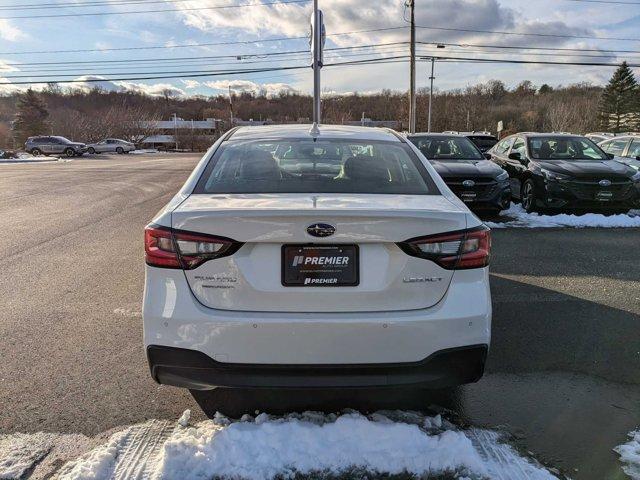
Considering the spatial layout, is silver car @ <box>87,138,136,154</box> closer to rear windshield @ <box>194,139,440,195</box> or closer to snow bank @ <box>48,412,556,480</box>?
rear windshield @ <box>194,139,440,195</box>

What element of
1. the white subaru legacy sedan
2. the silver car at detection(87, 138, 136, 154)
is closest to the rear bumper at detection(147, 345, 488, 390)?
the white subaru legacy sedan

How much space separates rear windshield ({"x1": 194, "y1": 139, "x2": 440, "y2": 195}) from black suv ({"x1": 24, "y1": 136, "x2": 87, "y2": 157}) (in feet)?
150

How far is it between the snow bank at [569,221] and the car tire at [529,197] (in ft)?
0.85

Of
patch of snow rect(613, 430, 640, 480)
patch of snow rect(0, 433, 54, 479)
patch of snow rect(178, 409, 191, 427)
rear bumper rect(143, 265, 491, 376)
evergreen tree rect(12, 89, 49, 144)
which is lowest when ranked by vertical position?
patch of snow rect(613, 430, 640, 480)

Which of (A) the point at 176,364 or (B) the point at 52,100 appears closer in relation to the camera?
(A) the point at 176,364

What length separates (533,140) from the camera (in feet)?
37.0

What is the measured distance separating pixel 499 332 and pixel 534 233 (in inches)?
190

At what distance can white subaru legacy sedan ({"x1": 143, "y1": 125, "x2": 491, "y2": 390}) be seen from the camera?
2477mm

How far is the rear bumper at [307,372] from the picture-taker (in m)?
2.51

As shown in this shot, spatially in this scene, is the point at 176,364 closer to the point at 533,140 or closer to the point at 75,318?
the point at 75,318

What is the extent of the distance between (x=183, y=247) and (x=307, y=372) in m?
0.84

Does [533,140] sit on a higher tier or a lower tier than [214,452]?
higher

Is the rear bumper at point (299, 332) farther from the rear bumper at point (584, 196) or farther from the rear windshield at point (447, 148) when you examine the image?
the rear windshield at point (447, 148)

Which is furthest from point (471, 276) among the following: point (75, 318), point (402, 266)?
point (75, 318)
